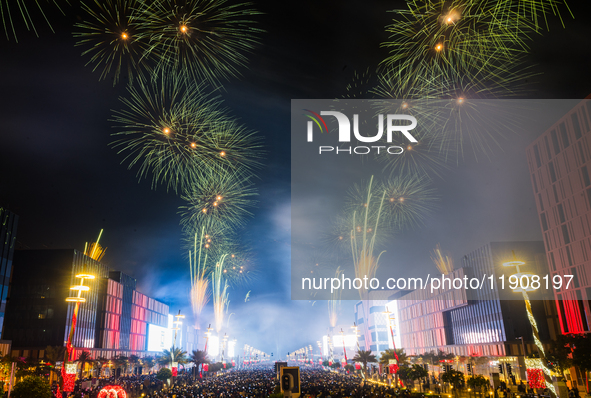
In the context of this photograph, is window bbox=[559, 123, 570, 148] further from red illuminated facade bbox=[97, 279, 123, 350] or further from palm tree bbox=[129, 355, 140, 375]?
red illuminated facade bbox=[97, 279, 123, 350]

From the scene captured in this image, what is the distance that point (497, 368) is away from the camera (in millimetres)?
60062

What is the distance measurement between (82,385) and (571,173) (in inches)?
2345

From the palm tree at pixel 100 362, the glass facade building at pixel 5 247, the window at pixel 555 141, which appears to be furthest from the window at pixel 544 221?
the glass facade building at pixel 5 247

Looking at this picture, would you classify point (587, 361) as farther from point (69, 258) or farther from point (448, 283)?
point (69, 258)

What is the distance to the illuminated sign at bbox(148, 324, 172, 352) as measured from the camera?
107000 millimetres

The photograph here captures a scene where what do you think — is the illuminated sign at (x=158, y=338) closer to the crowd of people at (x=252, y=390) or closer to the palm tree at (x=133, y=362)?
the palm tree at (x=133, y=362)

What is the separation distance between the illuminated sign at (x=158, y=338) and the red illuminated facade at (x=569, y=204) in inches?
3678

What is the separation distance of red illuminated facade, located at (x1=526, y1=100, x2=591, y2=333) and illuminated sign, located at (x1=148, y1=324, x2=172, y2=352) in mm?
93431

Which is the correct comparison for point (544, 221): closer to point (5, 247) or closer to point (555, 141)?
point (555, 141)

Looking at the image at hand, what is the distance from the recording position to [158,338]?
113500 millimetres

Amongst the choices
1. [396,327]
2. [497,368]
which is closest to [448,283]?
[497,368]

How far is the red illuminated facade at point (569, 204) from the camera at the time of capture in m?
46.4

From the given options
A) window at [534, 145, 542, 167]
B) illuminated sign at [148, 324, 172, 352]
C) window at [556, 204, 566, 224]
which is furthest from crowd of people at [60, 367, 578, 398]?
illuminated sign at [148, 324, 172, 352]

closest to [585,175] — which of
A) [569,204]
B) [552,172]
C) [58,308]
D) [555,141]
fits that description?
[569,204]
